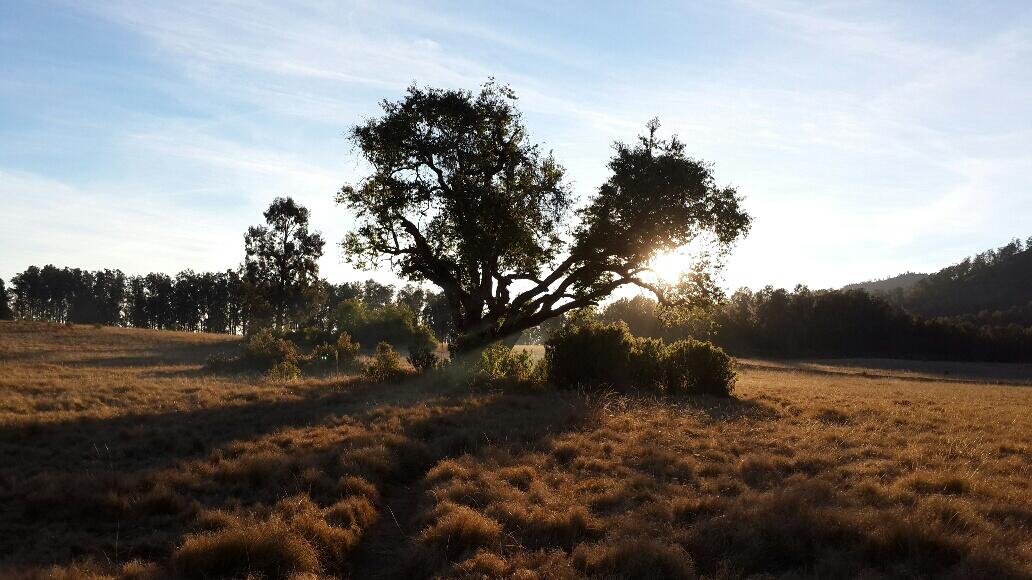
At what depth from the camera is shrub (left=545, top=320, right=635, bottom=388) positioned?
22.5 m

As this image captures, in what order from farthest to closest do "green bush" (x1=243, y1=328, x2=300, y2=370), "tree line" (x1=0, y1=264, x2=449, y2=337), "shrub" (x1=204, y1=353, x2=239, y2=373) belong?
"tree line" (x1=0, y1=264, x2=449, y2=337), "green bush" (x1=243, y1=328, x2=300, y2=370), "shrub" (x1=204, y1=353, x2=239, y2=373)

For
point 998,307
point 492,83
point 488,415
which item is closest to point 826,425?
point 488,415

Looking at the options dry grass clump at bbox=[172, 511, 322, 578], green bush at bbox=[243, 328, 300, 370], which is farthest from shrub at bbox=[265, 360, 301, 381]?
dry grass clump at bbox=[172, 511, 322, 578]

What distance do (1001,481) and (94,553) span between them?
41.3 ft

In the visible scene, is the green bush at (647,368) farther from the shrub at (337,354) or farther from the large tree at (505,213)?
the shrub at (337,354)

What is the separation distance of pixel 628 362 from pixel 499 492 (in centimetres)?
1495

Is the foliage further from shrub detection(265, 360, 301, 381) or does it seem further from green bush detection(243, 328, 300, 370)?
shrub detection(265, 360, 301, 381)

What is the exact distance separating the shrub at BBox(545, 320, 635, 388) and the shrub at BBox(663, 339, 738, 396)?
1958 mm

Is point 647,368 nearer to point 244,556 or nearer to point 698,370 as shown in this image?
point 698,370

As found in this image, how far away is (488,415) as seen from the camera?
15.8 m

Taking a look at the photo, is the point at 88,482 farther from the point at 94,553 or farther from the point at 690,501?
the point at 690,501

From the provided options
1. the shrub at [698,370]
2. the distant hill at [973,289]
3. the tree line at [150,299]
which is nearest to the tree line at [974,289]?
the distant hill at [973,289]

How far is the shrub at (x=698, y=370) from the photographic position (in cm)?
2378

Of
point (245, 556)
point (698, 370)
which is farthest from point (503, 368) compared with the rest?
point (245, 556)
